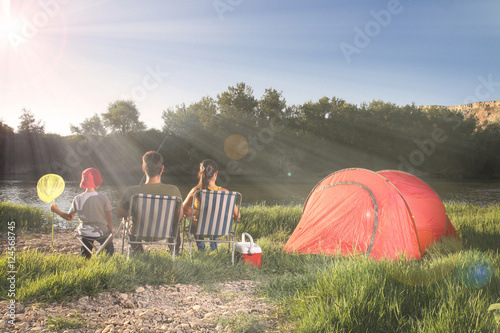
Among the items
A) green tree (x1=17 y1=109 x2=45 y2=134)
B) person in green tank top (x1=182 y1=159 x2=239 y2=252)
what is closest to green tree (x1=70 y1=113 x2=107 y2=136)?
green tree (x1=17 y1=109 x2=45 y2=134)

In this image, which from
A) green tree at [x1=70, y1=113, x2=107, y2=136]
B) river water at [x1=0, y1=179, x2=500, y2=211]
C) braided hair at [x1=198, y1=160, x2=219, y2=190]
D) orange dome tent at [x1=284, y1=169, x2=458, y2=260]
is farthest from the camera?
green tree at [x1=70, y1=113, x2=107, y2=136]

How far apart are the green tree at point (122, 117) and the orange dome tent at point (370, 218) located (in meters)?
61.1

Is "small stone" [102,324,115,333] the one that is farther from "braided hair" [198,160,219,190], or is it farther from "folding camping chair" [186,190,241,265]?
"braided hair" [198,160,219,190]

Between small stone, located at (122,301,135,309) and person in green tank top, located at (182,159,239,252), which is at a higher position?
person in green tank top, located at (182,159,239,252)

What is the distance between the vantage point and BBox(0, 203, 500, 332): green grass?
9.96 ft

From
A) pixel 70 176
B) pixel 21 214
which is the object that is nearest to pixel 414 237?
pixel 21 214

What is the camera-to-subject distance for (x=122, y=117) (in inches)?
2490

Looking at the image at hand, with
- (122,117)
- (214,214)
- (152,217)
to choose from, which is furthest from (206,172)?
(122,117)

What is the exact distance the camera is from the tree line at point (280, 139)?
44656 millimetres

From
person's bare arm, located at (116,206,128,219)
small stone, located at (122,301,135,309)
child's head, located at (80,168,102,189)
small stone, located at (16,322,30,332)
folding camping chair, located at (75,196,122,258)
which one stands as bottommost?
small stone, located at (122,301,135,309)

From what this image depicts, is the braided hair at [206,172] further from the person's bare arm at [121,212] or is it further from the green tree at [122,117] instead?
the green tree at [122,117]

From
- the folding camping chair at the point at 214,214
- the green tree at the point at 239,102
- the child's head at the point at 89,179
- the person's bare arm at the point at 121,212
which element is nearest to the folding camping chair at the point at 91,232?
the child's head at the point at 89,179

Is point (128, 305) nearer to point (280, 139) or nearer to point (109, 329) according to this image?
point (109, 329)

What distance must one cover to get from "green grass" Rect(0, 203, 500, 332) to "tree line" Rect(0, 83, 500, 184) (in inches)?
1504
